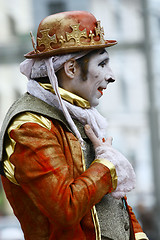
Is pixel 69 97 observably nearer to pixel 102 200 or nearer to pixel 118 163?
pixel 118 163

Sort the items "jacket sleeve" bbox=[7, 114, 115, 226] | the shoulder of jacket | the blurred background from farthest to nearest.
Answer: the blurred background → the shoulder of jacket → "jacket sleeve" bbox=[7, 114, 115, 226]

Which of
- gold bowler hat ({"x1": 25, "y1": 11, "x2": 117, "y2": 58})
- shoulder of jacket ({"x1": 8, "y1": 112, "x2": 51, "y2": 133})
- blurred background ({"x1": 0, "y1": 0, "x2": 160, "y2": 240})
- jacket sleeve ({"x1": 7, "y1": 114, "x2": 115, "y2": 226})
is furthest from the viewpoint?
blurred background ({"x1": 0, "y1": 0, "x2": 160, "y2": 240})

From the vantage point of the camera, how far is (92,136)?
94.4 inches

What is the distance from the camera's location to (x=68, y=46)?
2.30 metres

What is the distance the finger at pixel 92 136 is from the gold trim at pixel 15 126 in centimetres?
24

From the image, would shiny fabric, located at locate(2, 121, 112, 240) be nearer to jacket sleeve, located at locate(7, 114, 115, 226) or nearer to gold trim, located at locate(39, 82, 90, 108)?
jacket sleeve, located at locate(7, 114, 115, 226)

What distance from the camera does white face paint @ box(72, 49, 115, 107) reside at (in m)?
2.39

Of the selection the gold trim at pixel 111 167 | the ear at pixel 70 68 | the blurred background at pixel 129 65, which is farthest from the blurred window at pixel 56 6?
the gold trim at pixel 111 167

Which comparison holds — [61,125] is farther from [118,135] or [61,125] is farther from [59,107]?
[118,135]

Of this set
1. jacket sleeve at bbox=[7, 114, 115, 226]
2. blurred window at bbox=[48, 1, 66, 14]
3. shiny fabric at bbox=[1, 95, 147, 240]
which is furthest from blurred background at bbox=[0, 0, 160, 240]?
jacket sleeve at bbox=[7, 114, 115, 226]

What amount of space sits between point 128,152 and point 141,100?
1.15 m

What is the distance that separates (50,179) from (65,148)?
9.4 inches

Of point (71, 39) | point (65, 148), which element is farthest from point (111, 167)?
point (71, 39)

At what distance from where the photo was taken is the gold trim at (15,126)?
2199 millimetres
